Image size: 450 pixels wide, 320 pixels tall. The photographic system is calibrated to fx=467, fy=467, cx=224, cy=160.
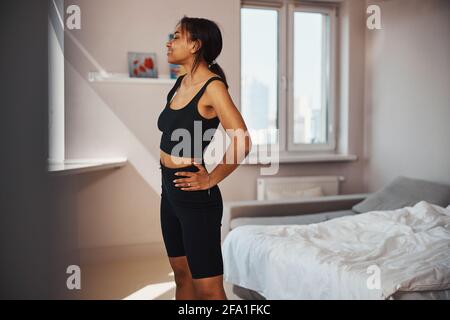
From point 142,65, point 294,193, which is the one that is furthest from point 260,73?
point 294,193

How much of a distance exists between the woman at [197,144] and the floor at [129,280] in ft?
A: 0.54

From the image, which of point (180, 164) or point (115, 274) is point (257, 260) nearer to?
point (115, 274)

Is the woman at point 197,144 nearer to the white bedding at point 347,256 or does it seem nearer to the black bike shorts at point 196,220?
the black bike shorts at point 196,220

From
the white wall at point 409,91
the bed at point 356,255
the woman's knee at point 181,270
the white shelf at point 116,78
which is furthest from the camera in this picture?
the white wall at point 409,91

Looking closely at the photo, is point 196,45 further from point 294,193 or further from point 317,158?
point 294,193

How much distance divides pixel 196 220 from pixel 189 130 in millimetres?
242

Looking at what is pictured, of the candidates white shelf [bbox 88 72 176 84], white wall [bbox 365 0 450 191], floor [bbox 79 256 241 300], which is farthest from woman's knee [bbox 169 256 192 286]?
white wall [bbox 365 0 450 191]

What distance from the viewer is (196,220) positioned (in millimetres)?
1253

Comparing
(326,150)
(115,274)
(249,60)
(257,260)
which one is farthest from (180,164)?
(326,150)

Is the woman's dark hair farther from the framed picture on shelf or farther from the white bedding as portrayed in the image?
the white bedding

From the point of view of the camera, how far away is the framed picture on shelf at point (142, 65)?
59.5 inches

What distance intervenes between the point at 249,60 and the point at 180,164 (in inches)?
28.0

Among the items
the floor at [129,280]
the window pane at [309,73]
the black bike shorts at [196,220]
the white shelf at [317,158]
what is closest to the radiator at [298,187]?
the white shelf at [317,158]

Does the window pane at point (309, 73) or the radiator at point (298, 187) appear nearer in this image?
the window pane at point (309, 73)
